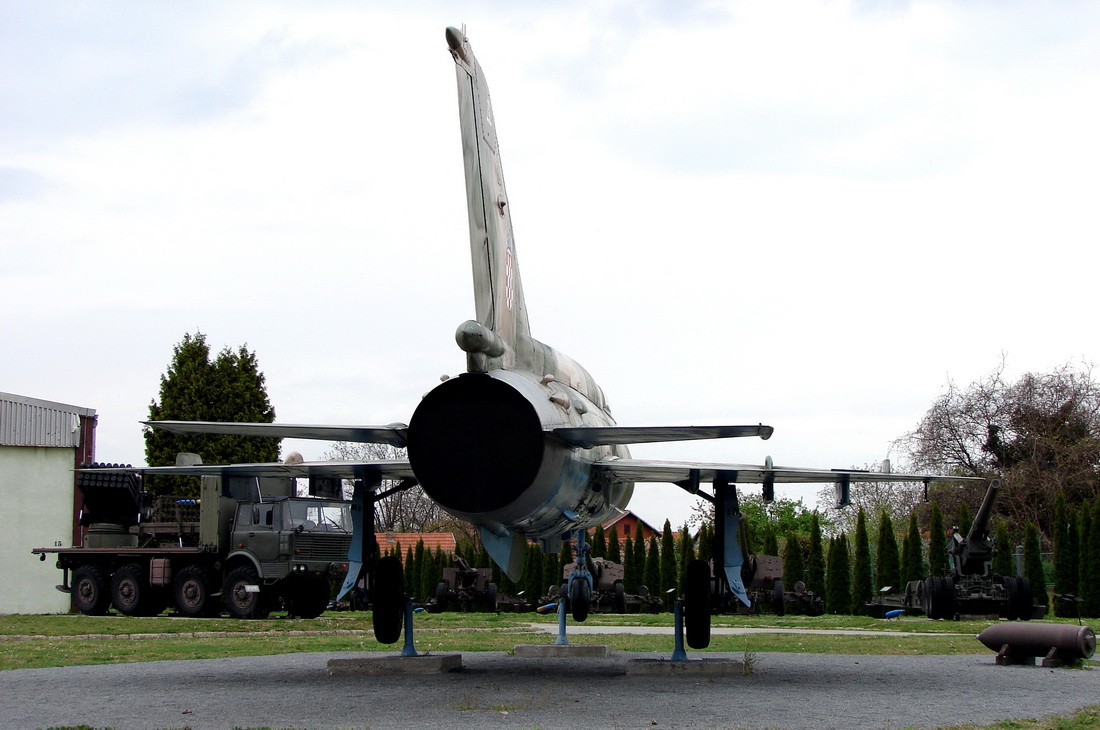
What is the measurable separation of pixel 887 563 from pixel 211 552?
1681 centimetres

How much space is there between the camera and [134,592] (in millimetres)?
26109

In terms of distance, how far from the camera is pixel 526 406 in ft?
30.7

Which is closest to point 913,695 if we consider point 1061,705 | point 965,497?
point 1061,705

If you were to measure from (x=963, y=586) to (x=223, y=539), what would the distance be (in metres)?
15.7

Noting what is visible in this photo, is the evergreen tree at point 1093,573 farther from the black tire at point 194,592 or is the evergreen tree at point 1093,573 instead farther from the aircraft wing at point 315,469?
the aircraft wing at point 315,469

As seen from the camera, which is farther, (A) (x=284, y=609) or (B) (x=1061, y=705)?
Result: (A) (x=284, y=609)

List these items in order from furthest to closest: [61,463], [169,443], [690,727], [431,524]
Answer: [431,524]
[169,443]
[61,463]
[690,727]

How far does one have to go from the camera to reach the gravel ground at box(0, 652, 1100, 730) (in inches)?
316

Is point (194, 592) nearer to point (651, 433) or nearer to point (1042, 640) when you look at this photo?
point (1042, 640)

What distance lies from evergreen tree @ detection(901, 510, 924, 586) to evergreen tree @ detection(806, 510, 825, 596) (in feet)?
6.84

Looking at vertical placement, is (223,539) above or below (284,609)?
above

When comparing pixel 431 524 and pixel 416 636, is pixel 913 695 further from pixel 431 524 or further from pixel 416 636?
pixel 431 524

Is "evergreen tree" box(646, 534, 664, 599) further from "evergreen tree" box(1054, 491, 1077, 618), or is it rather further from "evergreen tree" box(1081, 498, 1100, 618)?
"evergreen tree" box(1081, 498, 1100, 618)

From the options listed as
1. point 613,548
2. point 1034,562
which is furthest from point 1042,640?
point 613,548
